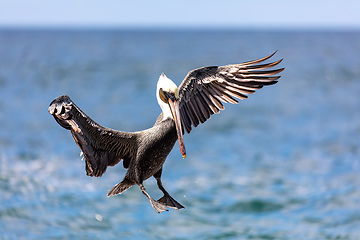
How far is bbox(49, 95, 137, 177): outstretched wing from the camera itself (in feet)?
16.7

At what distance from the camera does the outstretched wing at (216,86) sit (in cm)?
614

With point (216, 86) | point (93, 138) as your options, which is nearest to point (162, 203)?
point (93, 138)

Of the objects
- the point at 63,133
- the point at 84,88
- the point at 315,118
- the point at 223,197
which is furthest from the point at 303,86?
the point at 223,197

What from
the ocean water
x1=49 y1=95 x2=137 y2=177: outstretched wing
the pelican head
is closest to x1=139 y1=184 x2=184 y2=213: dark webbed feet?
x1=49 y1=95 x2=137 y2=177: outstretched wing

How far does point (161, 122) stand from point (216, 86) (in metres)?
1.10

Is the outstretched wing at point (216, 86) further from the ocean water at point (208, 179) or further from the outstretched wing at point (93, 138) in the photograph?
the ocean water at point (208, 179)

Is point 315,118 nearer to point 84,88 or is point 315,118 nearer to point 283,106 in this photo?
point 283,106

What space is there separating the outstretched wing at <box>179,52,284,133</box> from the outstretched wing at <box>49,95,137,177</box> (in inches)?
30.4

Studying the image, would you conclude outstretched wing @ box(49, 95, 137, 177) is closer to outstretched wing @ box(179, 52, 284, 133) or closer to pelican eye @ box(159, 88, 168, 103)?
pelican eye @ box(159, 88, 168, 103)

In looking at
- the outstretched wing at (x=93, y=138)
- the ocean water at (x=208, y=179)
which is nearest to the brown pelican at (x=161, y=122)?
the outstretched wing at (x=93, y=138)

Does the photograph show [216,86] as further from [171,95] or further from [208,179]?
[208,179]

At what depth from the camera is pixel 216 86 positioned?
6.41 m

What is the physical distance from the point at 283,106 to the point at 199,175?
1918cm

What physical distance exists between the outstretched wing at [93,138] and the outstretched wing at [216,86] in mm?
773
